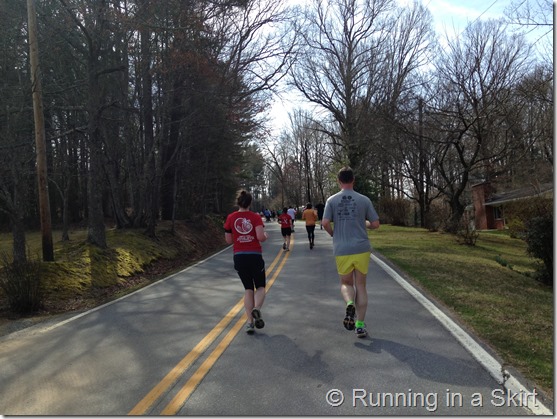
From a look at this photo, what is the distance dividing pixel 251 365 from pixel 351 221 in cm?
210

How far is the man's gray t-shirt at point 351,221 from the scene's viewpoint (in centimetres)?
595

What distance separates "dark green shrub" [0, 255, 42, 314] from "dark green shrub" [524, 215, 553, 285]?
481 inches

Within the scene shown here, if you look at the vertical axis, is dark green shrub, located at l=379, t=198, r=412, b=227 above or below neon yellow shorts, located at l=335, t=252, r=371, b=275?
above

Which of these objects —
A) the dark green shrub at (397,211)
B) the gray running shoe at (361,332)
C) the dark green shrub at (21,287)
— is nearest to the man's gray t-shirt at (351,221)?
the gray running shoe at (361,332)

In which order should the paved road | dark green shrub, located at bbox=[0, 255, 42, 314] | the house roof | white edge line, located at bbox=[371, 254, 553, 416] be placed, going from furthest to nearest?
the house roof → dark green shrub, located at bbox=[0, 255, 42, 314] → the paved road → white edge line, located at bbox=[371, 254, 553, 416]

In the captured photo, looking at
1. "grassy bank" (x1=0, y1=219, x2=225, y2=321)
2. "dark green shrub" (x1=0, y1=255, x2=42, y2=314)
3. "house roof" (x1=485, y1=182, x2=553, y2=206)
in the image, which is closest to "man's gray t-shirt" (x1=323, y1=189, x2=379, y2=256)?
"grassy bank" (x1=0, y1=219, x2=225, y2=321)

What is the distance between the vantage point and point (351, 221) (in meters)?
6.00

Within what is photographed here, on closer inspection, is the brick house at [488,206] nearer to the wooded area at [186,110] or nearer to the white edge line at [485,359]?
the wooded area at [186,110]

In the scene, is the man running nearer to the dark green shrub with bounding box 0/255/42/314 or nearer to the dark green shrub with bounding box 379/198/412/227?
the dark green shrub with bounding box 0/255/42/314

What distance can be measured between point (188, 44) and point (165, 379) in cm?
1486

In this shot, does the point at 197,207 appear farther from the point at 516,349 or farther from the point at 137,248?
the point at 516,349

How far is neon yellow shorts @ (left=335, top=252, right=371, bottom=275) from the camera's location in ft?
19.5

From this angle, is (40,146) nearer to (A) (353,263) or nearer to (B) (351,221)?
(B) (351,221)

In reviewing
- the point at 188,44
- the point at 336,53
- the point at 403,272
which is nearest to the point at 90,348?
the point at 403,272
